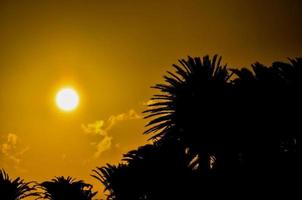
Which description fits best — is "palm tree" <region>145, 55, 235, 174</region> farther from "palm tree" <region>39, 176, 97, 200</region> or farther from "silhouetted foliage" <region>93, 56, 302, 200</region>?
"palm tree" <region>39, 176, 97, 200</region>

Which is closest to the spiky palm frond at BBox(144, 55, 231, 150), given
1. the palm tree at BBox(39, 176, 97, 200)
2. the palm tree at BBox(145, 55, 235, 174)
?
the palm tree at BBox(145, 55, 235, 174)

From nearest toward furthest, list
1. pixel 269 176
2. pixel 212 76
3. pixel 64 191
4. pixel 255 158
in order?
pixel 269 176, pixel 255 158, pixel 212 76, pixel 64 191

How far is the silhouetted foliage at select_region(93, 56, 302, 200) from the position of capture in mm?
20750

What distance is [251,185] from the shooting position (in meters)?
20.1

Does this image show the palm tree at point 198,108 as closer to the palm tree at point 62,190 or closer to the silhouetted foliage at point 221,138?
the silhouetted foliage at point 221,138

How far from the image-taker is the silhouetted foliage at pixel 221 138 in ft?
68.1

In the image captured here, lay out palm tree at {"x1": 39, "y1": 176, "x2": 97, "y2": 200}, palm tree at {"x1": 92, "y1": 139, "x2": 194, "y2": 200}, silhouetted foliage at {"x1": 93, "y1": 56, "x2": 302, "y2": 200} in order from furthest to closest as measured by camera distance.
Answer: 1. palm tree at {"x1": 39, "y1": 176, "x2": 97, "y2": 200}
2. palm tree at {"x1": 92, "y1": 139, "x2": 194, "y2": 200}
3. silhouetted foliage at {"x1": 93, "y1": 56, "x2": 302, "y2": 200}

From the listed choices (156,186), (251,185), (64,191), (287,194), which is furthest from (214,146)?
(64,191)

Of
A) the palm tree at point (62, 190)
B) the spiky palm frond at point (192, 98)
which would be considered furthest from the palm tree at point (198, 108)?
the palm tree at point (62, 190)

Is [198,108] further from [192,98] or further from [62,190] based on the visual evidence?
[62,190]

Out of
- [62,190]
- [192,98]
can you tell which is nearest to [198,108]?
[192,98]

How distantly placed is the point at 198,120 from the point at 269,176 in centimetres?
821

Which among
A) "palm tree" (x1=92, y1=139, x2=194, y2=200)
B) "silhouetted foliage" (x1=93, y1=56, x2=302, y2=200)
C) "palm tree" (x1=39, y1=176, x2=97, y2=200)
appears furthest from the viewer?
"palm tree" (x1=39, y1=176, x2=97, y2=200)

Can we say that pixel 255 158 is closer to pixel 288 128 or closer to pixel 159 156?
pixel 288 128
